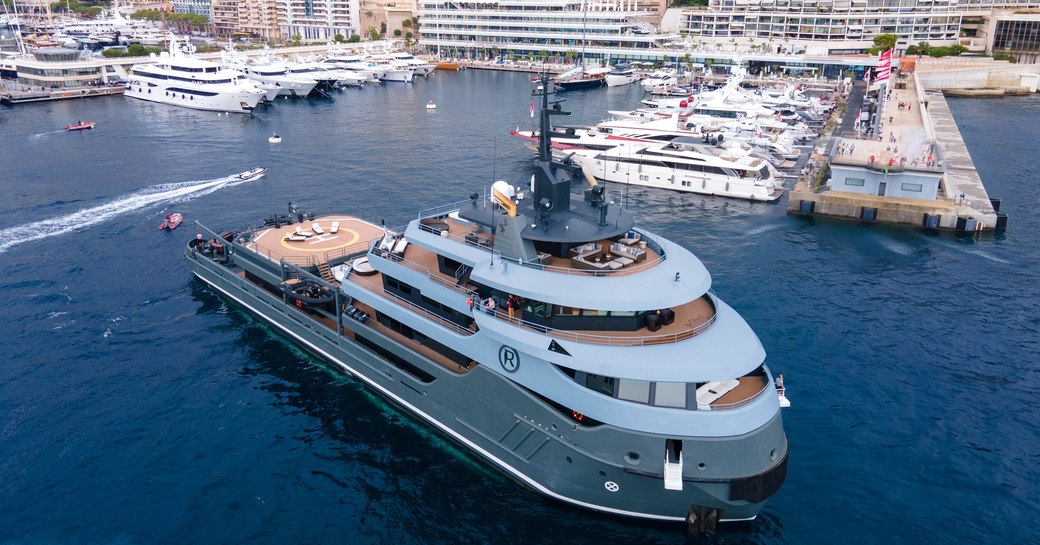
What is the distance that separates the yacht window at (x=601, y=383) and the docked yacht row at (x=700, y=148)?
134ft

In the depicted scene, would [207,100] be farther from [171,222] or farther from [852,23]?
[852,23]

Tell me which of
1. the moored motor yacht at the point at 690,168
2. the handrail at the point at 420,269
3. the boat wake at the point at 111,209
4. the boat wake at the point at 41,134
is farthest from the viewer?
the boat wake at the point at 41,134

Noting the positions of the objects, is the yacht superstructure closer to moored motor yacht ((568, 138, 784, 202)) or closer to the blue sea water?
the blue sea water

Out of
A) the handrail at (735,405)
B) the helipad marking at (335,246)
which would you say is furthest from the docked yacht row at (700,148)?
the handrail at (735,405)

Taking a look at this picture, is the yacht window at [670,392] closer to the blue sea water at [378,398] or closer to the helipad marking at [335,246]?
the blue sea water at [378,398]

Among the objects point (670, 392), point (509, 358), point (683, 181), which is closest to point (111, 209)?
point (509, 358)

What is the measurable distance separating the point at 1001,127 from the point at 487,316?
A: 108359 millimetres

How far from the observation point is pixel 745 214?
218 ft

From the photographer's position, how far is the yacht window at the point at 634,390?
24562 mm

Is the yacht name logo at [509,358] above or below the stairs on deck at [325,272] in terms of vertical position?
above

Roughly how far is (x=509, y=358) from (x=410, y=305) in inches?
285

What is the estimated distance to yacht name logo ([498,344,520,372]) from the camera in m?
26.8

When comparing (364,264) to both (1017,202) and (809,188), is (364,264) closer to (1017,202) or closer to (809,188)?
(809,188)

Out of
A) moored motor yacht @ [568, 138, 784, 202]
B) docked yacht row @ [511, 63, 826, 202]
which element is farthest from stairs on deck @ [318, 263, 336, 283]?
moored motor yacht @ [568, 138, 784, 202]
